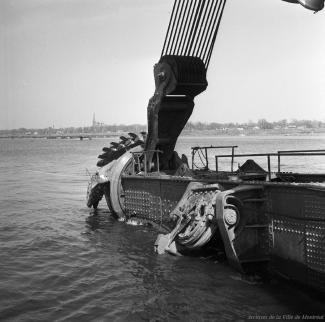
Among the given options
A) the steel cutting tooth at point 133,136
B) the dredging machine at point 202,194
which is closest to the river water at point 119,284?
the dredging machine at point 202,194

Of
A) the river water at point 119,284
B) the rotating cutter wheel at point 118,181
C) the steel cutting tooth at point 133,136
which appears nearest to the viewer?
the river water at point 119,284

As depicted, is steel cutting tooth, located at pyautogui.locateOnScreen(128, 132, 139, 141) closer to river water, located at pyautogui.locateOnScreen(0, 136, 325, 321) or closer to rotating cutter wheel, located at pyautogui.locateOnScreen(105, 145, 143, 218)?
rotating cutter wheel, located at pyautogui.locateOnScreen(105, 145, 143, 218)

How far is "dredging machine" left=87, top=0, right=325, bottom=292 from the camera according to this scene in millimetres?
7777

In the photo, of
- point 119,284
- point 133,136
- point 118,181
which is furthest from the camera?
point 133,136

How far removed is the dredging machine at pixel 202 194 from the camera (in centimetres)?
778

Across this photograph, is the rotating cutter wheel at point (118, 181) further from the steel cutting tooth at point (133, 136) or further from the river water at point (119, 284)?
the steel cutting tooth at point (133, 136)

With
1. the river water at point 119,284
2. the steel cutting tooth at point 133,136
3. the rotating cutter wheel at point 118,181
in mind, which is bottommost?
the river water at point 119,284

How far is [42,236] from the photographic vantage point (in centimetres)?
1391

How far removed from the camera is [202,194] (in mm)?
9852

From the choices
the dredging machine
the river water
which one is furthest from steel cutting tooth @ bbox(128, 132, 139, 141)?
the river water

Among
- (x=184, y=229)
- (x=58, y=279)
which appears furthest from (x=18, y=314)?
(x=184, y=229)

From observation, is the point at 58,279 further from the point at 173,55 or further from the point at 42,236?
the point at 173,55

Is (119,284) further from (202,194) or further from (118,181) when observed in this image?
(118,181)

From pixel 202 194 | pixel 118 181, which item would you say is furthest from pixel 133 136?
pixel 202 194
